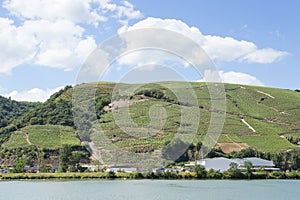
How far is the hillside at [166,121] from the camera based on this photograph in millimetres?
109562

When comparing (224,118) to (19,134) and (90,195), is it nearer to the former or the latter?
(19,134)

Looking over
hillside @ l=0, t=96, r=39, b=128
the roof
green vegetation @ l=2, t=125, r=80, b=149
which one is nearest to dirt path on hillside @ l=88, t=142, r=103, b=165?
green vegetation @ l=2, t=125, r=80, b=149

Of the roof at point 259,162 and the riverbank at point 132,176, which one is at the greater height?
the roof at point 259,162

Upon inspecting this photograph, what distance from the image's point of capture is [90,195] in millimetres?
45031

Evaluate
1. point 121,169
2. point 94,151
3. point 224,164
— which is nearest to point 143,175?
point 121,169

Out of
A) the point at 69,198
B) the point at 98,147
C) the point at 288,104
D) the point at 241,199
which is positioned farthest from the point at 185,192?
the point at 288,104

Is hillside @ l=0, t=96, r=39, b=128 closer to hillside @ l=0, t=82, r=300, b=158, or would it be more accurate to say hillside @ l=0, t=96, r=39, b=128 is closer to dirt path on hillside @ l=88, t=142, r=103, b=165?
hillside @ l=0, t=82, r=300, b=158

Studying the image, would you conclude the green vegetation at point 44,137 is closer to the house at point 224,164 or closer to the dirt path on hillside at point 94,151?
the dirt path on hillside at point 94,151

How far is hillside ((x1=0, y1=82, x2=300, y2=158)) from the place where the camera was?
109562 mm

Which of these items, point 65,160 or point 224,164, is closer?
point 65,160

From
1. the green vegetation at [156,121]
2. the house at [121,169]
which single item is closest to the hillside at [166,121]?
the green vegetation at [156,121]

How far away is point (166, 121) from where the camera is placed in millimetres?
122438

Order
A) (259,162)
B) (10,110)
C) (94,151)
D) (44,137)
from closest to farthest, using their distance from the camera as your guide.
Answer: (259,162) < (94,151) < (44,137) < (10,110)

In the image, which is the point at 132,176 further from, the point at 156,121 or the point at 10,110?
the point at 10,110
